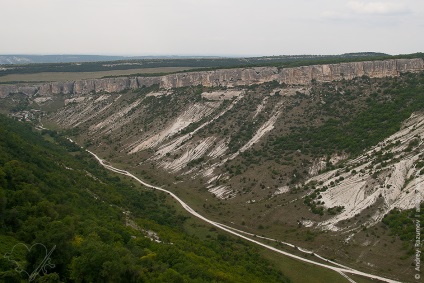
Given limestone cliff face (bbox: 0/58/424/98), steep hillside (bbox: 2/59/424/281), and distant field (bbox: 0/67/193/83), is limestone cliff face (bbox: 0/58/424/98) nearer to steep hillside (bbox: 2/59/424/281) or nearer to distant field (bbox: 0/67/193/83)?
steep hillside (bbox: 2/59/424/281)

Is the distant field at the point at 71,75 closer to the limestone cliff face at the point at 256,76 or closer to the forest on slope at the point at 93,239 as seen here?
the limestone cliff face at the point at 256,76

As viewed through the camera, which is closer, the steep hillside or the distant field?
the steep hillside

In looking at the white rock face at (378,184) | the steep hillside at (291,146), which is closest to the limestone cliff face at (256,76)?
the steep hillside at (291,146)

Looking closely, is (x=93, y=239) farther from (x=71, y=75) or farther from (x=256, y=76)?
(x=71, y=75)

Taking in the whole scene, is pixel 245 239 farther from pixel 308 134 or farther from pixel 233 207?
pixel 308 134

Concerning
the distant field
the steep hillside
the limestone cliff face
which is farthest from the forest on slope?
the distant field

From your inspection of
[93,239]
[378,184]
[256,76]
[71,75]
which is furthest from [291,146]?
[71,75]

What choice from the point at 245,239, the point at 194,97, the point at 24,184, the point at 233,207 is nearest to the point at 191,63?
the point at 194,97

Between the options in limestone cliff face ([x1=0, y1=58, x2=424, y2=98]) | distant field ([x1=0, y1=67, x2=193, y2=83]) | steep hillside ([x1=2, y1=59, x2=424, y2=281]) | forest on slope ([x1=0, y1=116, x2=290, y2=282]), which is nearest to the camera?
forest on slope ([x1=0, y1=116, x2=290, y2=282])

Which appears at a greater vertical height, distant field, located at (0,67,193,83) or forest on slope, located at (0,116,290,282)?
distant field, located at (0,67,193,83)
